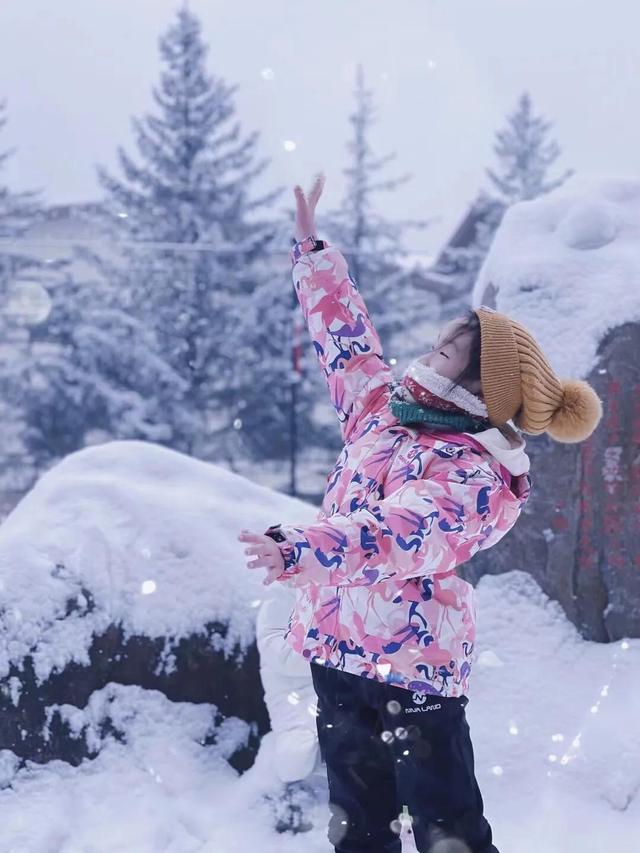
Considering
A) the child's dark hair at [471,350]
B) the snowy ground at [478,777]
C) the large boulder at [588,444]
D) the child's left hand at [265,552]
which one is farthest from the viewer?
the large boulder at [588,444]

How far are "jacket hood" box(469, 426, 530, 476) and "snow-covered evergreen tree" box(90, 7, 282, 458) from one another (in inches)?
531

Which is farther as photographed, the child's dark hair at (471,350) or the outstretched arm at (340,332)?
the outstretched arm at (340,332)

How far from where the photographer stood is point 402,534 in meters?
1.59

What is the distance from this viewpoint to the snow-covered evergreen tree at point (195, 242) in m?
15.2

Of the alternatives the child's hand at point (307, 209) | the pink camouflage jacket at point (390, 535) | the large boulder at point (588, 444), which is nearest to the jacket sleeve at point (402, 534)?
the pink camouflage jacket at point (390, 535)

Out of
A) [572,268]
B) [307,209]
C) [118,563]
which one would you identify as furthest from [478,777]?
[572,268]

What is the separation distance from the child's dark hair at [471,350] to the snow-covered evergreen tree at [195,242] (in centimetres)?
1336

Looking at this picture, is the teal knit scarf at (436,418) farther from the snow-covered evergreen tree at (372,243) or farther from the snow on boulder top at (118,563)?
the snow-covered evergreen tree at (372,243)

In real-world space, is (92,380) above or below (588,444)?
below

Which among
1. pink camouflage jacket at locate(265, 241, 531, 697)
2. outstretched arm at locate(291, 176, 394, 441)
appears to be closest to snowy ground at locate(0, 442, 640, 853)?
pink camouflage jacket at locate(265, 241, 531, 697)

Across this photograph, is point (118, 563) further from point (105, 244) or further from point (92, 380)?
point (105, 244)

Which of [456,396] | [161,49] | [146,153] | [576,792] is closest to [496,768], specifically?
[576,792]

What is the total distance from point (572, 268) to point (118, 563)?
100 inches

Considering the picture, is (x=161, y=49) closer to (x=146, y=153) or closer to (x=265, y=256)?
(x=146, y=153)
